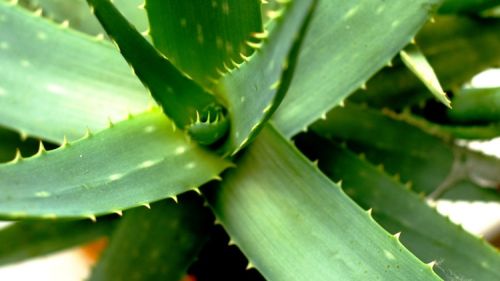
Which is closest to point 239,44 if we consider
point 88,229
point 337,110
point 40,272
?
point 337,110

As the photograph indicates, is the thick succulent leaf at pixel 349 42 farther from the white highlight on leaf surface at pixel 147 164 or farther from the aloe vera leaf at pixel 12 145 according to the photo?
the aloe vera leaf at pixel 12 145

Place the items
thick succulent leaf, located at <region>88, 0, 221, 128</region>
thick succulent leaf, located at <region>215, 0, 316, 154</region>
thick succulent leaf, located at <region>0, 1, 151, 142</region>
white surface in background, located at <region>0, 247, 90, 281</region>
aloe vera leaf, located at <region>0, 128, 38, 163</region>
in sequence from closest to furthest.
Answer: thick succulent leaf, located at <region>215, 0, 316, 154</region> → thick succulent leaf, located at <region>88, 0, 221, 128</region> → thick succulent leaf, located at <region>0, 1, 151, 142</region> → aloe vera leaf, located at <region>0, 128, 38, 163</region> → white surface in background, located at <region>0, 247, 90, 281</region>

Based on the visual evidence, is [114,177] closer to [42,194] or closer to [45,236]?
[42,194]

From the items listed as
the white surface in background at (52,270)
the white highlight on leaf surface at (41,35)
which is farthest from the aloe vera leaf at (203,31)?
the white surface in background at (52,270)

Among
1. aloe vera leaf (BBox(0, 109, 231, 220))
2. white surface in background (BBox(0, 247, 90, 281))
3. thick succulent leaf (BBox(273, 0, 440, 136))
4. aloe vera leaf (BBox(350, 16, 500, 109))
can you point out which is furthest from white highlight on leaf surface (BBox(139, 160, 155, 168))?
white surface in background (BBox(0, 247, 90, 281))

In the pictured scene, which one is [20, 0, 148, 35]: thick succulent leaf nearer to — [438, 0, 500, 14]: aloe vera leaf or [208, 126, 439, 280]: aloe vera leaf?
[208, 126, 439, 280]: aloe vera leaf
